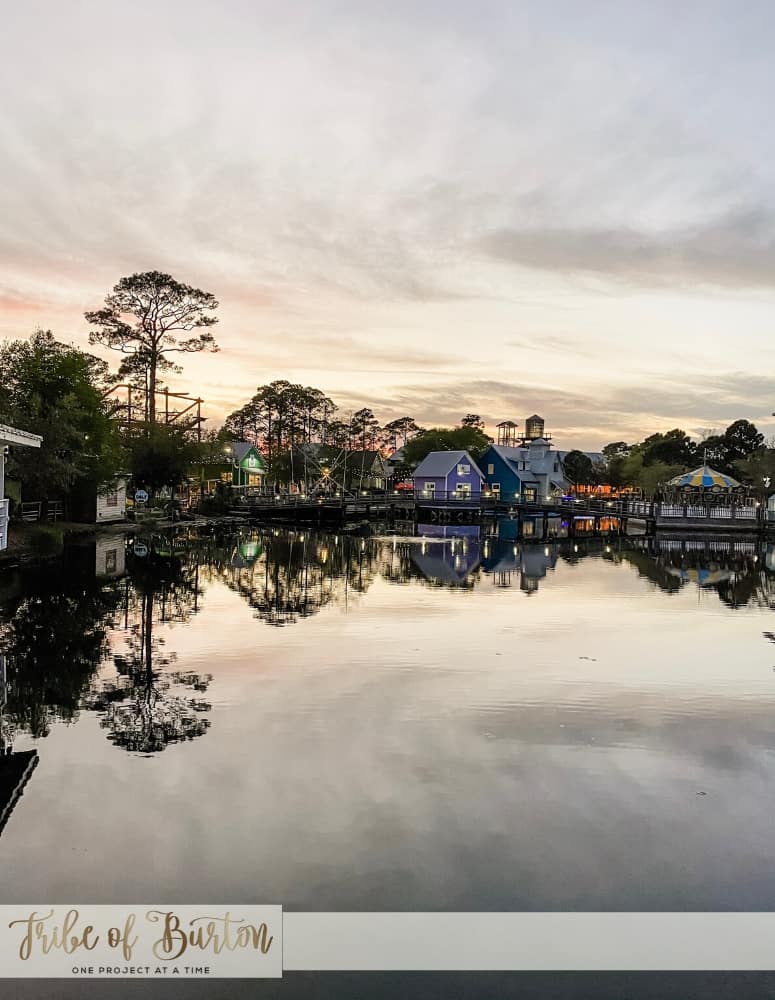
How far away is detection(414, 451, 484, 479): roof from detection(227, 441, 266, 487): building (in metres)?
21.2

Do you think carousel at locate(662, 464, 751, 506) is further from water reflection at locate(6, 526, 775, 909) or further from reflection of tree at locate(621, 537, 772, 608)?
water reflection at locate(6, 526, 775, 909)

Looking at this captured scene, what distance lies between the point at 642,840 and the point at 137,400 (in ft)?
214

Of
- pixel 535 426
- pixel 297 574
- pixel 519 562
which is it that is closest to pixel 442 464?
A: pixel 535 426

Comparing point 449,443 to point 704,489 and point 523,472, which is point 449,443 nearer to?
point 523,472

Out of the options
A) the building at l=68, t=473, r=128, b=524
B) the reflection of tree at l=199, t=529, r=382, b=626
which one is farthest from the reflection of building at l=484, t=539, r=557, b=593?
the building at l=68, t=473, r=128, b=524

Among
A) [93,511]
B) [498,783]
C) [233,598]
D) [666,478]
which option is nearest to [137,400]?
[93,511]

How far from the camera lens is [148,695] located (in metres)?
12.5

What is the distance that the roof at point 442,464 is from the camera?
95.6 m

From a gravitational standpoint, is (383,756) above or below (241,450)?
below

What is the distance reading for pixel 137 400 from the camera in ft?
220

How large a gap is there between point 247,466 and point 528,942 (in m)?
97.9

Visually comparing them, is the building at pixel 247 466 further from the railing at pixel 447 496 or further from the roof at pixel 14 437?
the roof at pixel 14 437

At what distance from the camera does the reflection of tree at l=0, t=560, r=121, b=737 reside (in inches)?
460

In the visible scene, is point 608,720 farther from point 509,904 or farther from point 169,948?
point 169,948
